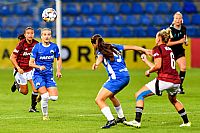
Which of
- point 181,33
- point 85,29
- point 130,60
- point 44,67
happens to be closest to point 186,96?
point 181,33

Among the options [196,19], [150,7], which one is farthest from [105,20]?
[196,19]

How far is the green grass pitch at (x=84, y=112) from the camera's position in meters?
13.2

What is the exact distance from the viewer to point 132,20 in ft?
114

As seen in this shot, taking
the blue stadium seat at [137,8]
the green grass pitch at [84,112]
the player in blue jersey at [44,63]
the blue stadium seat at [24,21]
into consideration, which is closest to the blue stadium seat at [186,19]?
the blue stadium seat at [137,8]

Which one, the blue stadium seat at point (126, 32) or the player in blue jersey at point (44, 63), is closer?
the player in blue jersey at point (44, 63)

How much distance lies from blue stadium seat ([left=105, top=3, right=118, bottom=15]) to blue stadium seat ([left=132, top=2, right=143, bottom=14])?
2.84 ft

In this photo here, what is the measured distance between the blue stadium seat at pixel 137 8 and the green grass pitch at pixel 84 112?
32.8 feet

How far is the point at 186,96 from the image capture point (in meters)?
20.1

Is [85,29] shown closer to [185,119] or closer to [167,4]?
[167,4]

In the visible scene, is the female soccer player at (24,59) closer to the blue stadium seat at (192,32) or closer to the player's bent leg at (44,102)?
the player's bent leg at (44,102)

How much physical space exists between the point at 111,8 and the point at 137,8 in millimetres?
1261

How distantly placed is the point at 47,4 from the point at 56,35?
12.3ft

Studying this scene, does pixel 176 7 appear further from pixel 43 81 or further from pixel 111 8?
pixel 43 81

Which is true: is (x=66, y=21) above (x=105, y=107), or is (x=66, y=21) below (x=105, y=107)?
above
